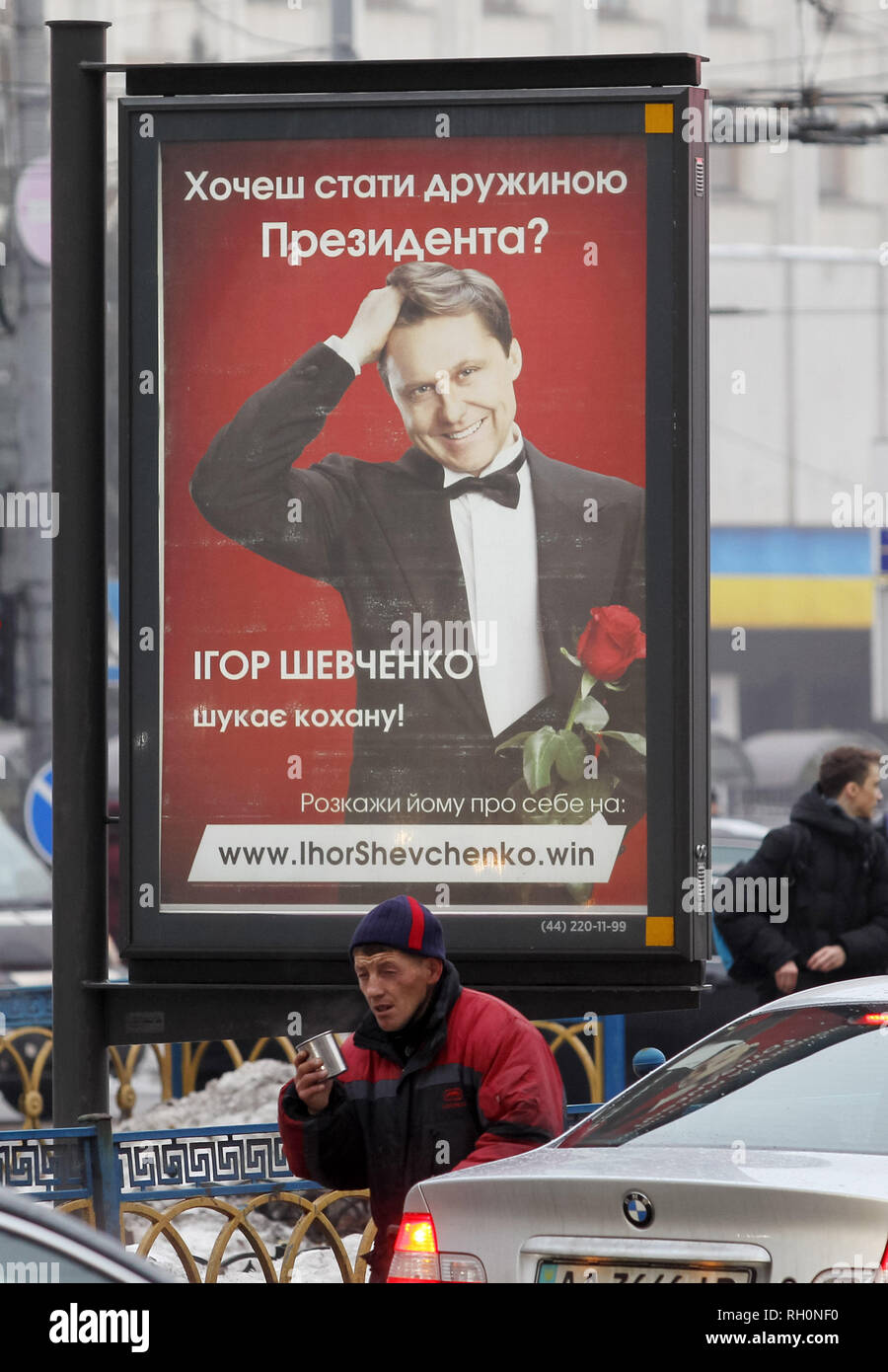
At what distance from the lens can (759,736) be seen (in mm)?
33906

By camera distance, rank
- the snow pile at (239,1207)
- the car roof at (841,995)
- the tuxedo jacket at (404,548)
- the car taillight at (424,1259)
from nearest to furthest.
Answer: the car taillight at (424,1259) → the car roof at (841,995) → the tuxedo jacket at (404,548) → the snow pile at (239,1207)

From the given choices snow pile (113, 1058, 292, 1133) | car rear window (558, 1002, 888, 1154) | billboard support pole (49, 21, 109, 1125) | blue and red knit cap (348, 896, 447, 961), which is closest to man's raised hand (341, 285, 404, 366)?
billboard support pole (49, 21, 109, 1125)

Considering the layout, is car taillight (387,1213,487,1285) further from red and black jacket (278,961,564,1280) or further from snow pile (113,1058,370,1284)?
snow pile (113,1058,370,1284)

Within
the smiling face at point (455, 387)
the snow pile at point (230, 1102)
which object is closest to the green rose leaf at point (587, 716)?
the smiling face at point (455, 387)

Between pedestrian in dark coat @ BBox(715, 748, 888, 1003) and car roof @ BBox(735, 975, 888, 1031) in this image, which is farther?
pedestrian in dark coat @ BBox(715, 748, 888, 1003)

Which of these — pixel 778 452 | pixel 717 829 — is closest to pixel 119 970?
pixel 717 829

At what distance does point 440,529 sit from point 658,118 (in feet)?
4.46

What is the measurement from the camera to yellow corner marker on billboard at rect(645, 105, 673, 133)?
5.54 m

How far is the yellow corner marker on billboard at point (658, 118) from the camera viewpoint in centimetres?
554

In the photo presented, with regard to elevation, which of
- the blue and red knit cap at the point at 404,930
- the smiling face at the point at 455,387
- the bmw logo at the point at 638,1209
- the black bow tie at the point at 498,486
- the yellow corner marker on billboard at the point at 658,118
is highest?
the yellow corner marker on billboard at the point at 658,118

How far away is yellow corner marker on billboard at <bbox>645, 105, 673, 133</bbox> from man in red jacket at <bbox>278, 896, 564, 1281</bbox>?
243cm

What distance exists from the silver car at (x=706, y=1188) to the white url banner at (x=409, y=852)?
1003 mm

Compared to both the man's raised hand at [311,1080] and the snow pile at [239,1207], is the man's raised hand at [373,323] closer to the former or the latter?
the man's raised hand at [311,1080]

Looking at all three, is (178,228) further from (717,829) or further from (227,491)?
(717,829)
